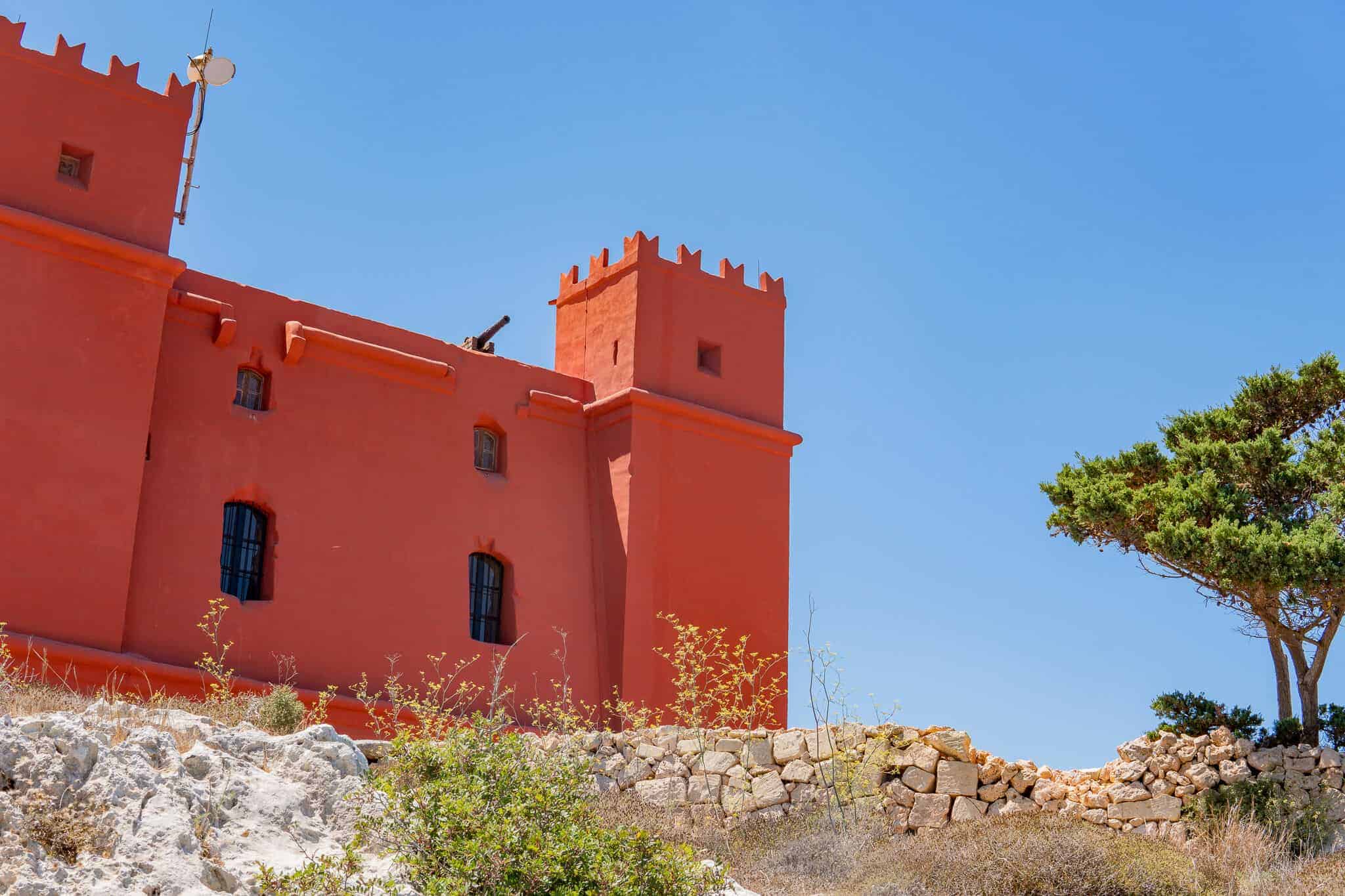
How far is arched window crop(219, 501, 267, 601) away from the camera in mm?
17594

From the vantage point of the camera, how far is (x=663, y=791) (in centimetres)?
1515

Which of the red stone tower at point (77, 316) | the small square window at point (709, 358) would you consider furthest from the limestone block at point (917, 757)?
the red stone tower at point (77, 316)

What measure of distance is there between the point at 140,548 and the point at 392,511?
3.34 metres

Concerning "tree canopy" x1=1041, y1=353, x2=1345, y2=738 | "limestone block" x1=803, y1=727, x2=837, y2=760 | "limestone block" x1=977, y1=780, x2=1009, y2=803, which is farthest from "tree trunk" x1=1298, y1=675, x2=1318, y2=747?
"limestone block" x1=803, y1=727, x2=837, y2=760

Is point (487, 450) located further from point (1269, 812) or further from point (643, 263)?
point (1269, 812)

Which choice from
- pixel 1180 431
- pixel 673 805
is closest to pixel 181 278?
pixel 673 805

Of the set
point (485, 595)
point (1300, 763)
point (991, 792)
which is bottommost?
point (991, 792)

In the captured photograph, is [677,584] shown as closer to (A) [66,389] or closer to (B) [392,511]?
(B) [392,511]

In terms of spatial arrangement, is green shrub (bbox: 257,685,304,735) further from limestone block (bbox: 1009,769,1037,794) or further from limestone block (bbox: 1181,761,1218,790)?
limestone block (bbox: 1181,761,1218,790)

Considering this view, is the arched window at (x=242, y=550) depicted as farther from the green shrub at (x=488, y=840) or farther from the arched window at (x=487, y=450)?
the green shrub at (x=488, y=840)

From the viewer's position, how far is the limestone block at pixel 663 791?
49.3 ft

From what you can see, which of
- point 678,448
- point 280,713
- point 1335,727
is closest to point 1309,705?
point 1335,727

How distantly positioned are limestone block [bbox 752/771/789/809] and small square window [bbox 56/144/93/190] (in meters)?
10.4

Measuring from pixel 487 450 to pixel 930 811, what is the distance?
8709 millimetres
